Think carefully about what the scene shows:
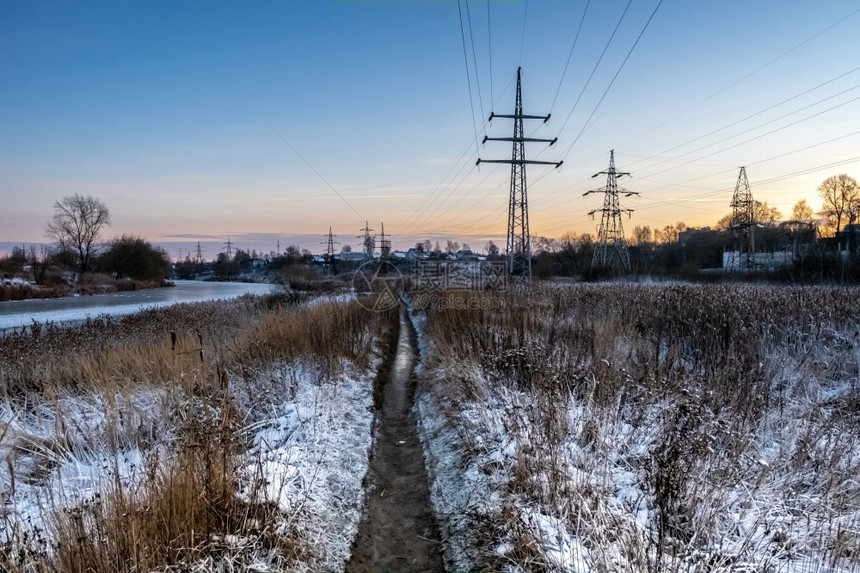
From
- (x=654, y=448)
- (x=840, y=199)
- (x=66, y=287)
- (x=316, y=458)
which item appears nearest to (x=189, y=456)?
(x=316, y=458)

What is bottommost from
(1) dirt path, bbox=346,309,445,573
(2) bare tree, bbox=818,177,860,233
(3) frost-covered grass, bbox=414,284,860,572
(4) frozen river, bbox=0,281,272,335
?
(1) dirt path, bbox=346,309,445,573

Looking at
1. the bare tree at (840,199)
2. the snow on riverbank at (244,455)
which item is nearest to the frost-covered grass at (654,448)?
the snow on riverbank at (244,455)

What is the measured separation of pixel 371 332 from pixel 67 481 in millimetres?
8199

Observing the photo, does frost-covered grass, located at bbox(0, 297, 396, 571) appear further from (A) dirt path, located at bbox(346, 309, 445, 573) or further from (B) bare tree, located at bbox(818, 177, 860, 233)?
(B) bare tree, located at bbox(818, 177, 860, 233)

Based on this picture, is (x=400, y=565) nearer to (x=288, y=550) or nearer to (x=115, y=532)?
(x=288, y=550)

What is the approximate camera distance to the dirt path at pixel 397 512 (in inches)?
136

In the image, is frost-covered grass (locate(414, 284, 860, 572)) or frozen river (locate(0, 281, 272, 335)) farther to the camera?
frozen river (locate(0, 281, 272, 335))

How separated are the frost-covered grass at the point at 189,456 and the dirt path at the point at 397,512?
165mm

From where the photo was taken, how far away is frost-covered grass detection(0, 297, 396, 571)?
2600 mm

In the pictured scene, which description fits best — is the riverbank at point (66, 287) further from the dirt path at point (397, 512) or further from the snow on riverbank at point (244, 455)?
the dirt path at point (397, 512)

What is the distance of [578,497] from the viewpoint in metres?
3.37

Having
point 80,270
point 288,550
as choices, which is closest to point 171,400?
point 288,550

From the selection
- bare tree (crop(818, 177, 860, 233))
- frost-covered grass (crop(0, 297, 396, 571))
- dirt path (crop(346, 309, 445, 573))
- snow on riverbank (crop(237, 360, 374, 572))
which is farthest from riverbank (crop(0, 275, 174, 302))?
bare tree (crop(818, 177, 860, 233))

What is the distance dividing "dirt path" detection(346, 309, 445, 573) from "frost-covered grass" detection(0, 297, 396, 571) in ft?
0.54
